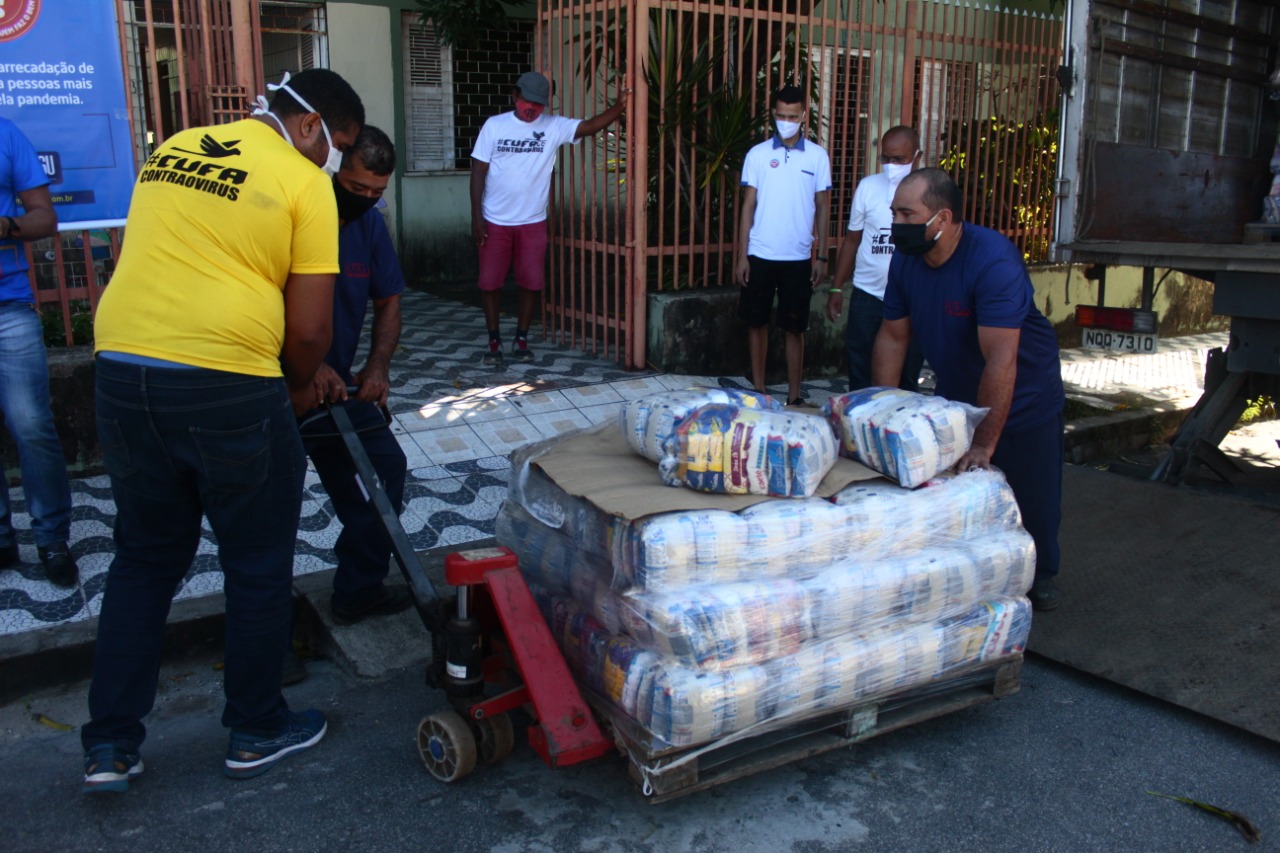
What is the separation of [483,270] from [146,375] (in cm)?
445

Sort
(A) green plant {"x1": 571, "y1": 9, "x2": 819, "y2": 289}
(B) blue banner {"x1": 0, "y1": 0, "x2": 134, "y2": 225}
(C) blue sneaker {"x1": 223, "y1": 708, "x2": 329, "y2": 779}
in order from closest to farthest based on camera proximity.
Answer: (C) blue sneaker {"x1": 223, "y1": 708, "x2": 329, "y2": 779} → (B) blue banner {"x1": 0, "y1": 0, "x2": 134, "y2": 225} → (A) green plant {"x1": 571, "y1": 9, "x2": 819, "y2": 289}

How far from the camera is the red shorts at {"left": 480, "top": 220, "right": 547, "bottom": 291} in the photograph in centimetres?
710

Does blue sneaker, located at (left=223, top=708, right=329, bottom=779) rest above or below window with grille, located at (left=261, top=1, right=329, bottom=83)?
below

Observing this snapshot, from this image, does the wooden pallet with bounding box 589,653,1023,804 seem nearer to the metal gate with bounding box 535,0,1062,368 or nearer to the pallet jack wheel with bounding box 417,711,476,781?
the pallet jack wheel with bounding box 417,711,476,781

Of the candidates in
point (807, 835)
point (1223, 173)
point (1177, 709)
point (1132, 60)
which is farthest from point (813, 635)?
point (1223, 173)

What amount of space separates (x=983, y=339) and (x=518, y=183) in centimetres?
392

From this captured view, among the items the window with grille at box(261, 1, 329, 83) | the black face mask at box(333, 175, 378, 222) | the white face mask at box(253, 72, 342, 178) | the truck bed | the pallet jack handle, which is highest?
the window with grille at box(261, 1, 329, 83)

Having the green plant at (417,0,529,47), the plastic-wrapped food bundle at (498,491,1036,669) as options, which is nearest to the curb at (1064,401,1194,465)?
the plastic-wrapped food bundle at (498,491,1036,669)

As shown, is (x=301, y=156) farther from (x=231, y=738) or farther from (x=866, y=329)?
(x=866, y=329)

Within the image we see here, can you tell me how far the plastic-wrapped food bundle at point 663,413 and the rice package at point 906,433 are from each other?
0.80ft

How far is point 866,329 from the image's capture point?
591 centimetres

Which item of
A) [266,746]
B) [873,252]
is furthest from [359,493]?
[873,252]

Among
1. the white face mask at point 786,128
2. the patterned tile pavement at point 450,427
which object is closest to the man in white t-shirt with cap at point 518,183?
the patterned tile pavement at point 450,427

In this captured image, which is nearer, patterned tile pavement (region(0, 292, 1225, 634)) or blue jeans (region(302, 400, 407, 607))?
blue jeans (region(302, 400, 407, 607))
